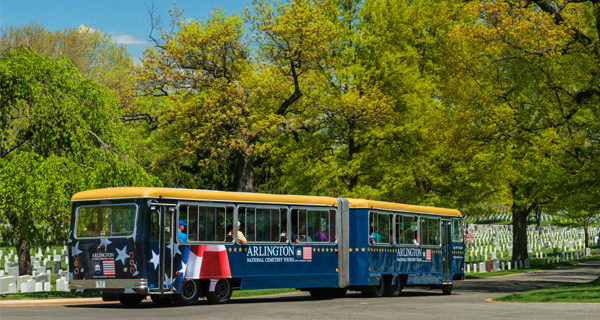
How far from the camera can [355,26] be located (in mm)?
39594

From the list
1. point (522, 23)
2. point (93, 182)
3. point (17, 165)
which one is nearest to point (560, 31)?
point (522, 23)

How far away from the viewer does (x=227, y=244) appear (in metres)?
20.2

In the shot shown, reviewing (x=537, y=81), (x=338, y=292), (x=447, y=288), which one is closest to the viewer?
(x=338, y=292)

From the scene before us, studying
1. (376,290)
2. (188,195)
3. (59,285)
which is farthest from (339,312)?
(59,285)

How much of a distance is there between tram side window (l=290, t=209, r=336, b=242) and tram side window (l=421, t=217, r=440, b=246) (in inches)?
202

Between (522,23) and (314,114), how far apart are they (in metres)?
13.3

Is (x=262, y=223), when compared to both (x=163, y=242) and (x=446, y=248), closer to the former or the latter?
(x=163, y=242)

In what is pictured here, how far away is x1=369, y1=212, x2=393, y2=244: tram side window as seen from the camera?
24.3m

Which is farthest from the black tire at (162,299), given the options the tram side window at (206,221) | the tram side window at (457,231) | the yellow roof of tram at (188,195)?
the tram side window at (457,231)

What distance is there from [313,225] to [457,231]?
9383 millimetres

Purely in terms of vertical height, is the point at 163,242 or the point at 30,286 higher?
the point at 163,242

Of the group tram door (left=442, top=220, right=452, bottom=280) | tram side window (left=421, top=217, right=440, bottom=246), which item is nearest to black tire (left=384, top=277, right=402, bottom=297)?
tram side window (left=421, top=217, right=440, bottom=246)

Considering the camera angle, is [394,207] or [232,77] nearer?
[394,207]

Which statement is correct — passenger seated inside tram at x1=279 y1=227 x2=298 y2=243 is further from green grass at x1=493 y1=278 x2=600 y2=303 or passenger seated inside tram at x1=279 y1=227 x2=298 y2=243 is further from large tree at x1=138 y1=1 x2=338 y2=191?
large tree at x1=138 y1=1 x2=338 y2=191
